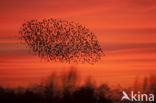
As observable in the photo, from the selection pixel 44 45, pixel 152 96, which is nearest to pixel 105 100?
pixel 152 96

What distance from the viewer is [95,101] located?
45.5 metres

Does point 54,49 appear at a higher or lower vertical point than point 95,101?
higher

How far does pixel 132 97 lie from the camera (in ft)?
146

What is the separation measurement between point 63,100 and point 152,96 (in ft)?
24.9

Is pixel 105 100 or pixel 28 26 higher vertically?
pixel 28 26

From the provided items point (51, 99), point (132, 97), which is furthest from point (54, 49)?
point (132, 97)

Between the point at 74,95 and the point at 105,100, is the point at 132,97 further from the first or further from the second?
the point at 74,95

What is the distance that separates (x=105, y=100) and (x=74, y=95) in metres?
→ 3.08

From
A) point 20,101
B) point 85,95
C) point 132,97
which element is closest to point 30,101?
point 20,101

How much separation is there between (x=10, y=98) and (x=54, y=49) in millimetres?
5667

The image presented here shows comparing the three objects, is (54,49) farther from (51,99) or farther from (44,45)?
(51,99)

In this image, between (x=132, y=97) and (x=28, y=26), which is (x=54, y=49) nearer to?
(x=28, y=26)

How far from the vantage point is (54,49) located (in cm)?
4503

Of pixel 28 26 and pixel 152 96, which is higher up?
pixel 28 26
